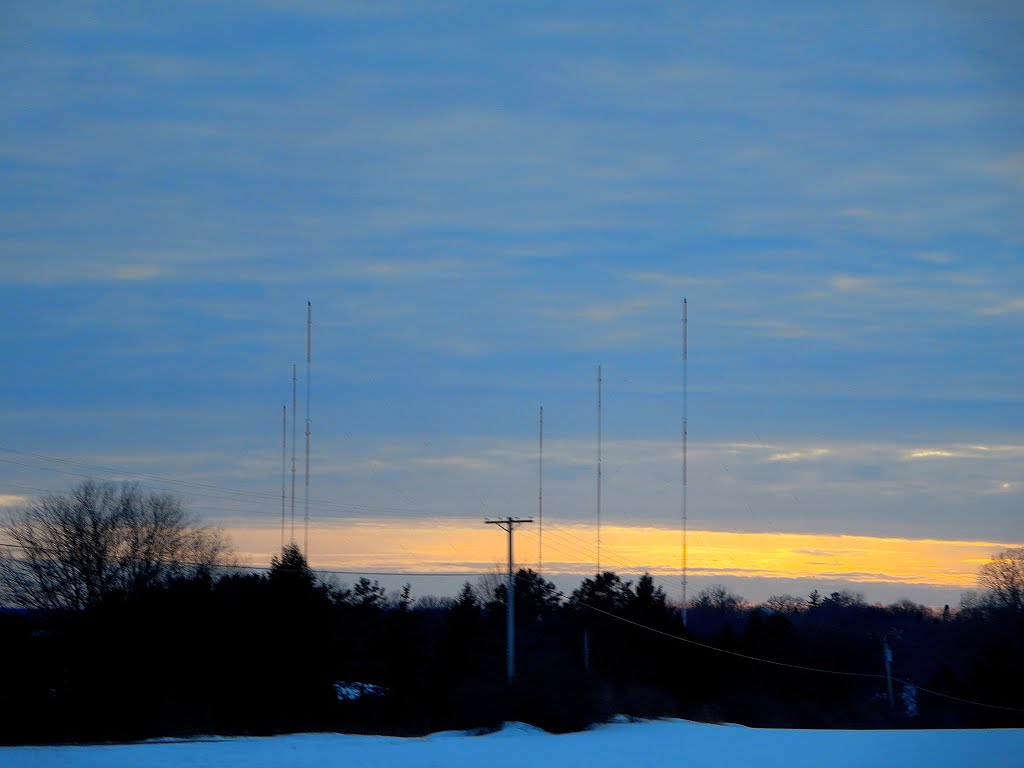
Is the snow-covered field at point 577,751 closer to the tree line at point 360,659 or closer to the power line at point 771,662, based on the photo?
the tree line at point 360,659

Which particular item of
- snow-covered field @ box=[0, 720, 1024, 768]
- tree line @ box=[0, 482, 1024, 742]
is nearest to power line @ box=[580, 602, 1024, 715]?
tree line @ box=[0, 482, 1024, 742]

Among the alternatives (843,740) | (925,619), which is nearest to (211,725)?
(843,740)

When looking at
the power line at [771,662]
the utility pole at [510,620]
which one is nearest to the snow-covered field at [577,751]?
the utility pole at [510,620]

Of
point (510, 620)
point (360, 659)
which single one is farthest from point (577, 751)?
point (360, 659)

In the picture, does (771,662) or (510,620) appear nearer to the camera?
(510,620)

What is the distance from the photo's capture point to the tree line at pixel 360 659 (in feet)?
181

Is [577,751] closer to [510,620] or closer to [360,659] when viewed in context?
[510,620]

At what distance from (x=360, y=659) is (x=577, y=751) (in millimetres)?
42091

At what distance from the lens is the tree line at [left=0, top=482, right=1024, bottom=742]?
5506 cm

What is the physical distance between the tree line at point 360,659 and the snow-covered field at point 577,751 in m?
9.05

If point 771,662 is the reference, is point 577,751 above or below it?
above

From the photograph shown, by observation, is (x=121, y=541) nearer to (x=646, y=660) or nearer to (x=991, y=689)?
(x=646, y=660)

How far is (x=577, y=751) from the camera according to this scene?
124 ft

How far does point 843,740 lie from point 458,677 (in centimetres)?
3809
